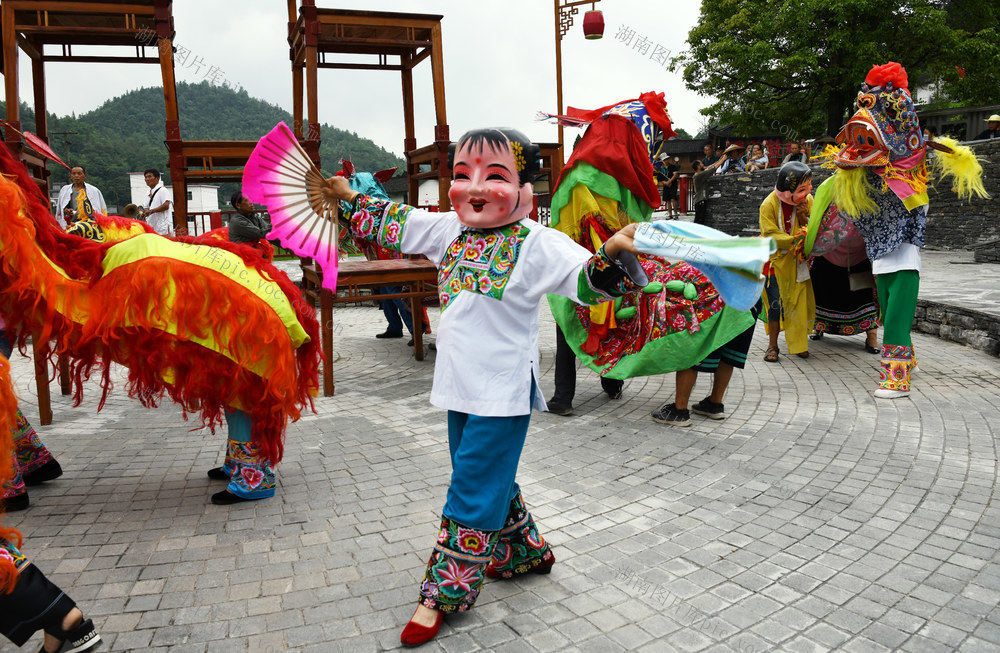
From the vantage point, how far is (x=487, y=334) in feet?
7.86

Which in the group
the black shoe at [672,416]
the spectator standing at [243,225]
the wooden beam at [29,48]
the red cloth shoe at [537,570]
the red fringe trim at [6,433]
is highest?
the wooden beam at [29,48]

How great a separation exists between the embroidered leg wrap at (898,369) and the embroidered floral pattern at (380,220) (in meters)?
4.10

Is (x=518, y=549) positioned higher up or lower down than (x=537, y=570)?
higher up

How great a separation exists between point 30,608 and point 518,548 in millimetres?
1571

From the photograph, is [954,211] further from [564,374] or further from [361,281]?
[361,281]

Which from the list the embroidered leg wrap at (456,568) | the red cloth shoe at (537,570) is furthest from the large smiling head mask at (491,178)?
the red cloth shoe at (537,570)

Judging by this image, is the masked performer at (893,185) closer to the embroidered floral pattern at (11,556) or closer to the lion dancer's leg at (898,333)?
the lion dancer's leg at (898,333)

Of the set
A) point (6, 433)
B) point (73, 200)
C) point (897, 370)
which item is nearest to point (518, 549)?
point (6, 433)

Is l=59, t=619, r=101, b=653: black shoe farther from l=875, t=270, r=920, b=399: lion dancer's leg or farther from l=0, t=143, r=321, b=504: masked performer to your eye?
l=875, t=270, r=920, b=399: lion dancer's leg

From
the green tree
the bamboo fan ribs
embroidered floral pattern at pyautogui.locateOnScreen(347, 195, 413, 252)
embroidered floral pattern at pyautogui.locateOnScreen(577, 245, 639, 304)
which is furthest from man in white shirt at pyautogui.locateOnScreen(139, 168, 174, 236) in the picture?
the green tree

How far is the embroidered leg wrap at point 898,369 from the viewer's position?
504 cm

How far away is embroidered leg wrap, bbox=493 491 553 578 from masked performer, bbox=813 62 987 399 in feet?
11.6

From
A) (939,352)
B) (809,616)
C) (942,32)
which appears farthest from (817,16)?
(809,616)

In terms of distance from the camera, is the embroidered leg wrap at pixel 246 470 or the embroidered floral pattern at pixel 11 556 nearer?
the embroidered floral pattern at pixel 11 556
